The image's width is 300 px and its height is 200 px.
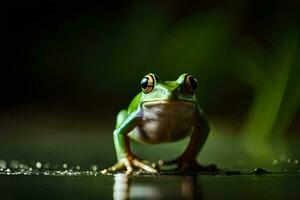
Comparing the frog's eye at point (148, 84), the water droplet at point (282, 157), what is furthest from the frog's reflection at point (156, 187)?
the water droplet at point (282, 157)

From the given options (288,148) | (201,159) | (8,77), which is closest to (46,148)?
(201,159)

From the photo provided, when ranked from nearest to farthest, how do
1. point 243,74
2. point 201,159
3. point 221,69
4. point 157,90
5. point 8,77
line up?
point 157,90, point 201,159, point 243,74, point 221,69, point 8,77

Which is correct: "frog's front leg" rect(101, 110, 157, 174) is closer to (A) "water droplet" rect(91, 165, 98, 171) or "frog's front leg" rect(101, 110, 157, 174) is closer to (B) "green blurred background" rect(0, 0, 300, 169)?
(A) "water droplet" rect(91, 165, 98, 171)

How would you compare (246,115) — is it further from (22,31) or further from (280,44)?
(22,31)

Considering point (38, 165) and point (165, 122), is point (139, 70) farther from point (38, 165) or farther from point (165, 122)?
point (165, 122)

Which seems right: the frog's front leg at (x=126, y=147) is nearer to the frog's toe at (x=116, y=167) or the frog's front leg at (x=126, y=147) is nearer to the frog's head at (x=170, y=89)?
the frog's toe at (x=116, y=167)

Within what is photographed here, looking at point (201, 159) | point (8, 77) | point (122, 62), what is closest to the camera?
point (201, 159)

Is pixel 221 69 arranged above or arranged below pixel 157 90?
above

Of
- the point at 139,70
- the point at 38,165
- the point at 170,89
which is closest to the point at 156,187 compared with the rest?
the point at 170,89
